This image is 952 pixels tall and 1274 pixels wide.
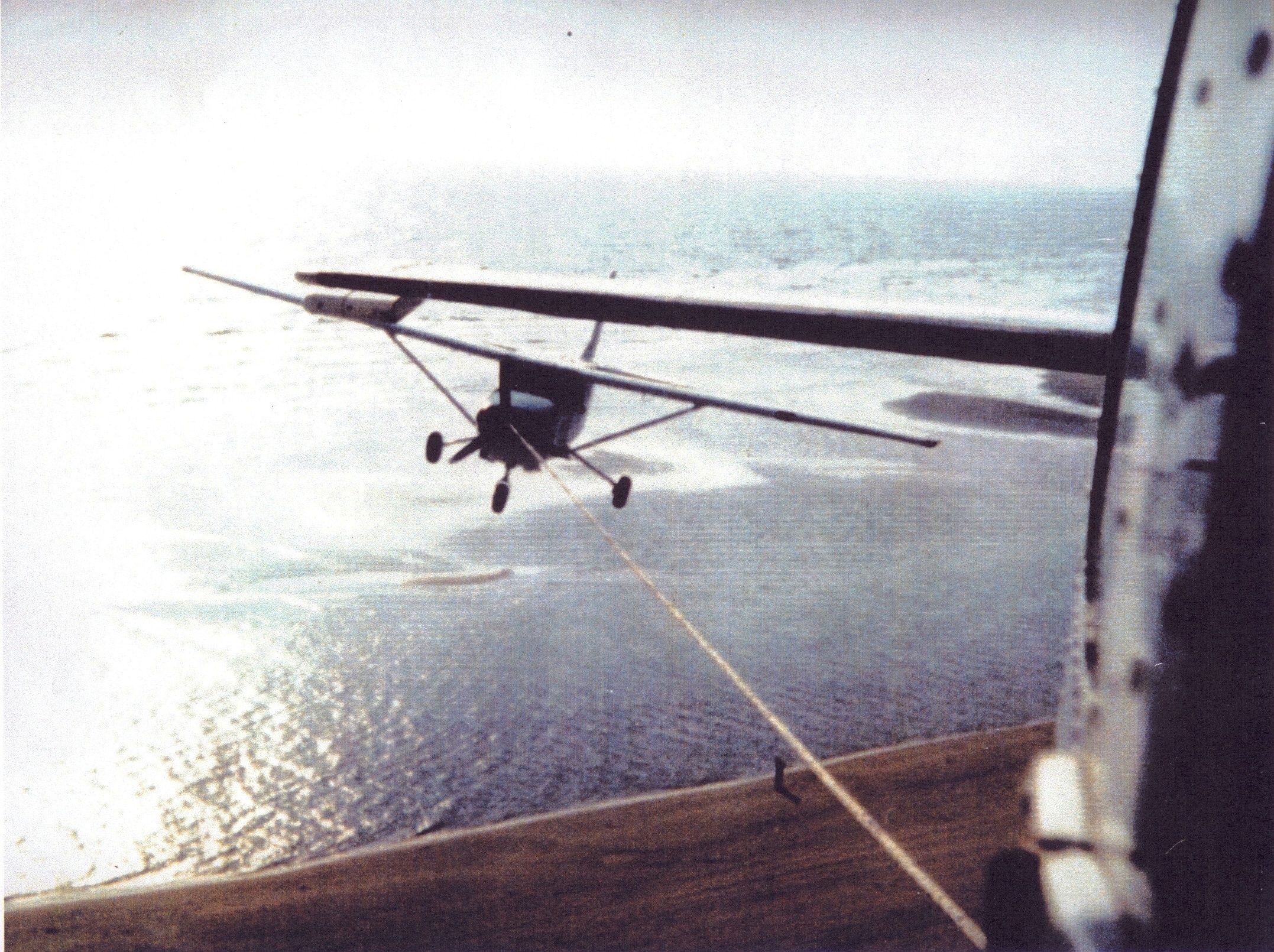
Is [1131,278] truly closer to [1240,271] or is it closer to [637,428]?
[1240,271]

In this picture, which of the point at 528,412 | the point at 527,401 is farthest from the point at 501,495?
the point at 527,401

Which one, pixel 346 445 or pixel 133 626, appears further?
pixel 346 445

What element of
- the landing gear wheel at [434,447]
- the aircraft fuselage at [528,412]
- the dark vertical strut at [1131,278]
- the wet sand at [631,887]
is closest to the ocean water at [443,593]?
the wet sand at [631,887]

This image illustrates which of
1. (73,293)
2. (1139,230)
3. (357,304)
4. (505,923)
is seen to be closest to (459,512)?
(505,923)

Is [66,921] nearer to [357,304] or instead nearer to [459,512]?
[357,304]

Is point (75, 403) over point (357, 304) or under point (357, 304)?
under

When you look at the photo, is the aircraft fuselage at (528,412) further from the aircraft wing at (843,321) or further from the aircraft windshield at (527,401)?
the aircraft wing at (843,321)
